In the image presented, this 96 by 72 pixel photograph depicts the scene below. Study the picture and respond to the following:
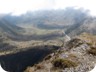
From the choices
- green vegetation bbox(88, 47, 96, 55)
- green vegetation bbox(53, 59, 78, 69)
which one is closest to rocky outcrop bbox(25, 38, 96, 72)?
green vegetation bbox(53, 59, 78, 69)

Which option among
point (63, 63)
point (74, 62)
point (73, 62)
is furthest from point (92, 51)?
point (63, 63)

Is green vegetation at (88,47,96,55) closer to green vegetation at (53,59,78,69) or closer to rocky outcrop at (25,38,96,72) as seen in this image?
rocky outcrop at (25,38,96,72)

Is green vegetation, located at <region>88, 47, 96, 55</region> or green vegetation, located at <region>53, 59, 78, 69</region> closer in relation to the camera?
green vegetation, located at <region>53, 59, 78, 69</region>

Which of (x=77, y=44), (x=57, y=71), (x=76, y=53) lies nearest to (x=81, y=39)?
(x=77, y=44)

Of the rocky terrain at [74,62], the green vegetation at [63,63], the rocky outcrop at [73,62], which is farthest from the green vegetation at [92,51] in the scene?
the green vegetation at [63,63]

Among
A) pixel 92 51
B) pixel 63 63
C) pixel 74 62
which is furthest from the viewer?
pixel 92 51

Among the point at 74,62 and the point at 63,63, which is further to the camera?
the point at 74,62

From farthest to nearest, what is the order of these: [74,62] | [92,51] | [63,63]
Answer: [92,51] < [74,62] < [63,63]

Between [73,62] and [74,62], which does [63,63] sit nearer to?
[73,62]

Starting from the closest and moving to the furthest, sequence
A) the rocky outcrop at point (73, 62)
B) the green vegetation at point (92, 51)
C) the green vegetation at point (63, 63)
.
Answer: the rocky outcrop at point (73, 62) < the green vegetation at point (63, 63) < the green vegetation at point (92, 51)

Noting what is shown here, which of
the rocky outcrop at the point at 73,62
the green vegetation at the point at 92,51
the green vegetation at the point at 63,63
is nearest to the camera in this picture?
the rocky outcrop at the point at 73,62

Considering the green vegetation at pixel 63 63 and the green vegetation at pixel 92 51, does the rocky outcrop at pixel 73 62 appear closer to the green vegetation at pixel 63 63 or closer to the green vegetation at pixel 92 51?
the green vegetation at pixel 63 63
